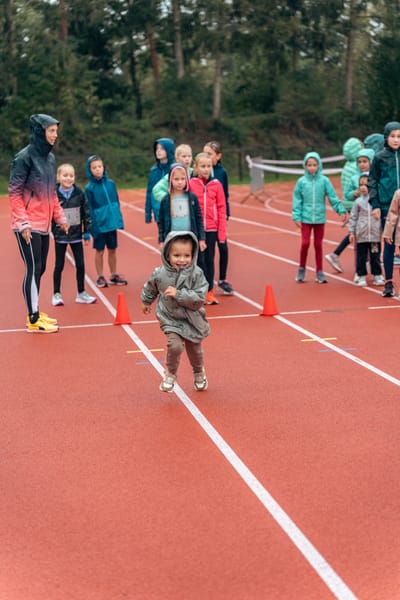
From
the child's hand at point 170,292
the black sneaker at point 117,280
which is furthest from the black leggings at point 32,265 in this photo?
the black sneaker at point 117,280

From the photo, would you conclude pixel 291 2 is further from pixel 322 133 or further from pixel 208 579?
pixel 208 579

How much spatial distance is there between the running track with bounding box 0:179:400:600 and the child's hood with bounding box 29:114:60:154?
198 cm

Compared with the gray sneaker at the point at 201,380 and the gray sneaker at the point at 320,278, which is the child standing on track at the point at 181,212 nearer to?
the gray sneaker at the point at 320,278

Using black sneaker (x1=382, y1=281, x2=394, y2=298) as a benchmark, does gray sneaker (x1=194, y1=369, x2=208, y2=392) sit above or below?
above

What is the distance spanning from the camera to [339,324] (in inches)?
452

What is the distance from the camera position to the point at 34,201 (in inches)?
448

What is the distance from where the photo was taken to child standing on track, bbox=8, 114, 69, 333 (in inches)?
440

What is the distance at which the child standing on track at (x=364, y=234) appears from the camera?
14180 mm

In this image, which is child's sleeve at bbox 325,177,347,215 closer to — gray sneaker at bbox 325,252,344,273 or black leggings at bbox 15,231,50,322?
gray sneaker at bbox 325,252,344,273

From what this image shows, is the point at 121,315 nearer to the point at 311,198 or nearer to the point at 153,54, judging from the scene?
the point at 311,198

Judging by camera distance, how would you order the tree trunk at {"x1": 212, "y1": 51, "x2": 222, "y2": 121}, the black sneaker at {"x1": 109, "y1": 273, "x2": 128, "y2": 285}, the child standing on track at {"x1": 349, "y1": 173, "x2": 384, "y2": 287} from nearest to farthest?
the child standing on track at {"x1": 349, "y1": 173, "x2": 384, "y2": 287} → the black sneaker at {"x1": 109, "y1": 273, "x2": 128, "y2": 285} → the tree trunk at {"x1": 212, "y1": 51, "x2": 222, "y2": 121}

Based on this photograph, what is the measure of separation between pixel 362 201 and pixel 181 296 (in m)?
6.71

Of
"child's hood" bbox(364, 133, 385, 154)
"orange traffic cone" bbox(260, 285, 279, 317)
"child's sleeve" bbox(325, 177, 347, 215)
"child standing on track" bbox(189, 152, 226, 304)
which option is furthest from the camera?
"child's hood" bbox(364, 133, 385, 154)

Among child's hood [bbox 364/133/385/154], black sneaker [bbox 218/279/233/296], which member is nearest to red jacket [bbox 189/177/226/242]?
black sneaker [bbox 218/279/233/296]
